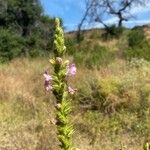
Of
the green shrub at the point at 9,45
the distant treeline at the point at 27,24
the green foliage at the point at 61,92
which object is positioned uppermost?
the distant treeline at the point at 27,24

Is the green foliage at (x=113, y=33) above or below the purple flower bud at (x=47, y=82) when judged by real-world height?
above

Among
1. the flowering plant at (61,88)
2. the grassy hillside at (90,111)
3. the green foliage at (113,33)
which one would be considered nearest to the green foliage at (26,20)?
the green foliage at (113,33)

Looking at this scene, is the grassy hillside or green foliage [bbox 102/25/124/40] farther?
green foliage [bbox 102/25/124/40]

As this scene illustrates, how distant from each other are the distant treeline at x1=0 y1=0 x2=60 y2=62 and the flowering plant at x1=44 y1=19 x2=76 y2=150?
1518 inches

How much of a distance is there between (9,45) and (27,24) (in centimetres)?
795

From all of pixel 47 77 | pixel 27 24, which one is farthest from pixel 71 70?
pixel 27 24

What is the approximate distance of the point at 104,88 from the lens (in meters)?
15.6

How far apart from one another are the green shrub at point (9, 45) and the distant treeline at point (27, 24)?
0.32m

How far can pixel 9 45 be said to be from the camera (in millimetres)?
40219

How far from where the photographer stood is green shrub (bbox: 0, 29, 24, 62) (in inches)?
1523

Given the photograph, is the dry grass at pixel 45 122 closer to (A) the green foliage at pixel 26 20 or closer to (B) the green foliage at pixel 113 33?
(A) the green foliage at pixel 26 20

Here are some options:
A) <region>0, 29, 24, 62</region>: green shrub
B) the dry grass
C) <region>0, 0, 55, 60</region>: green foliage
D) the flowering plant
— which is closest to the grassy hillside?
the dry grass

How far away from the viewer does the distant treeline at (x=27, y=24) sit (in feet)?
143

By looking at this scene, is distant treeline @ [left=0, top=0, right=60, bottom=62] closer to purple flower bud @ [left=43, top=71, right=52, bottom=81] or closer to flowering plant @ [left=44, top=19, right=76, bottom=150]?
purple flower bud @ [left=43, top=71, right=52, bottom=81]
